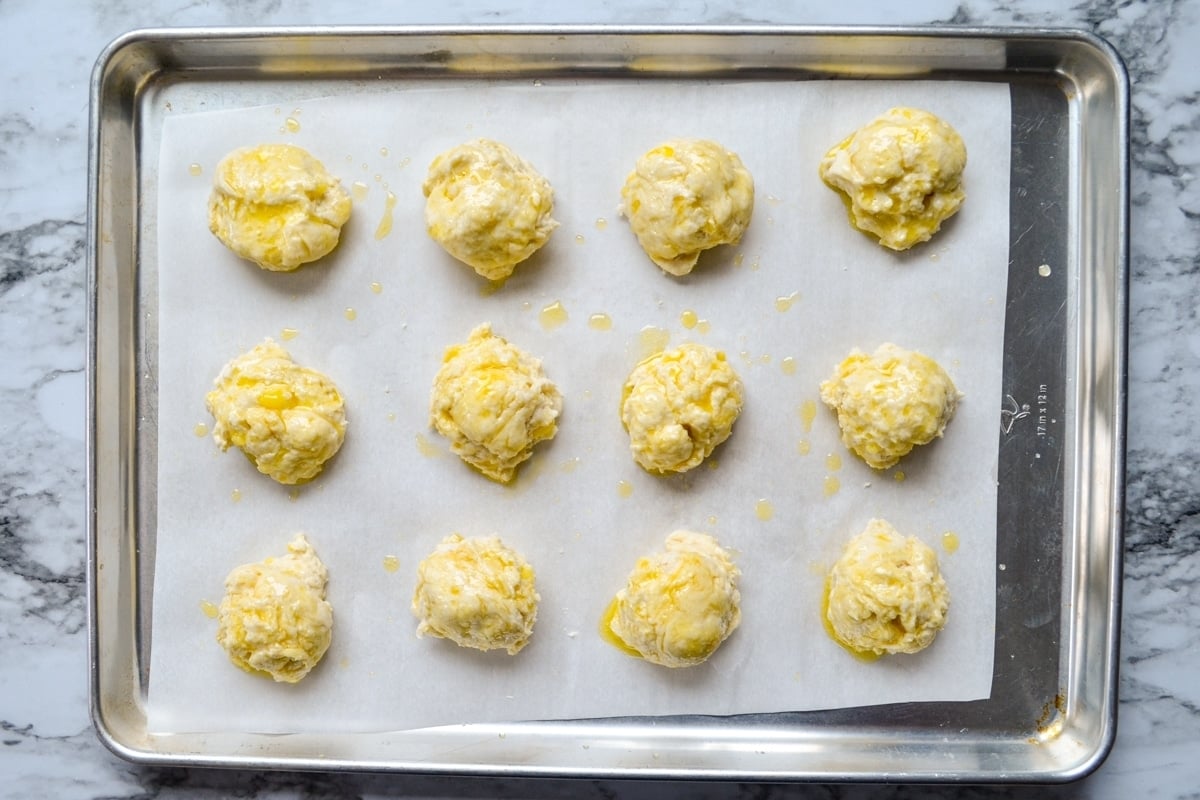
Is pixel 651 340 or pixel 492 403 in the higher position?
pixel 651 340

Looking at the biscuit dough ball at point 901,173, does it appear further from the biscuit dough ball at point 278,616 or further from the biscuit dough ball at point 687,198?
the biscuit dough ball at point 278,616

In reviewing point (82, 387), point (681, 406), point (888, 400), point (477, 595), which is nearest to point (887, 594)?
point (888, 400)

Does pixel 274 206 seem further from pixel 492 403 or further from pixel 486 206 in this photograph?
pixel 492 403

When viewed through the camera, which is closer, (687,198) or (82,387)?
(687,198)

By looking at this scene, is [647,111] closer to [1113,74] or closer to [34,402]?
[1113,74]

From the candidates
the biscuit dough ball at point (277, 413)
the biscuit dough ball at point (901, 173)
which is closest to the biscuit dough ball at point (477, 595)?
the biscuit dough ball at point (277, 413)

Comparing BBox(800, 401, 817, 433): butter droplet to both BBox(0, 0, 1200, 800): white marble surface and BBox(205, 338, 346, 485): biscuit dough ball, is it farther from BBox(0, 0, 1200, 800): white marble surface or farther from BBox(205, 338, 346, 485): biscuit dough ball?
BBox(205, 338, 346, 485): biscuit dough ball

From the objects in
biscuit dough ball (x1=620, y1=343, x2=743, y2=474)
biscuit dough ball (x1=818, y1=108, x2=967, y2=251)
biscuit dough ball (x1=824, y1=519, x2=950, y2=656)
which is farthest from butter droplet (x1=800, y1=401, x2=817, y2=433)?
biscuit dough ball (x1=818, y1=108, x2=967, y2=251)
